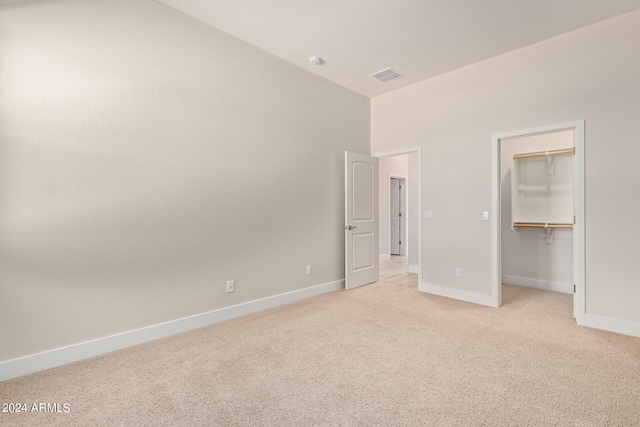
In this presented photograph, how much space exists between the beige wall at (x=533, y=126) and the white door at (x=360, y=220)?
578mm

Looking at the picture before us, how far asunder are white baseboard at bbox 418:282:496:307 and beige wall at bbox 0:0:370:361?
6.28ft

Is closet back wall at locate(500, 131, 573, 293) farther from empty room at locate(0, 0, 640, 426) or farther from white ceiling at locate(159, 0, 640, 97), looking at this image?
white ceiling at locate(159, 0, 640, 97)

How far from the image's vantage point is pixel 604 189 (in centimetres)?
295

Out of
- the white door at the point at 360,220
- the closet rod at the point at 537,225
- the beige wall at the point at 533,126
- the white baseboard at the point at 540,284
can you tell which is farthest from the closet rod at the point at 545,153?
the white door at the point at 360,220

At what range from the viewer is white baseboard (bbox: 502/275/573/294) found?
423 cm

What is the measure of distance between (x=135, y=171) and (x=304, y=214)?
203 cm

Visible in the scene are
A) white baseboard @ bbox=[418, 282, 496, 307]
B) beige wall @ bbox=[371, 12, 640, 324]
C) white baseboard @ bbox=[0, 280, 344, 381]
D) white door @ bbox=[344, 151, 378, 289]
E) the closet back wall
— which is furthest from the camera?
white door @ bbox=[344, 151, 378, 289]

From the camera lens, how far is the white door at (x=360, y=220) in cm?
444

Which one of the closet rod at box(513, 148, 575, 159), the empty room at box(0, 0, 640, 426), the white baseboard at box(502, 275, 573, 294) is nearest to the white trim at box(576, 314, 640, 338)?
the empty room at box(0, 0, 640, 426)

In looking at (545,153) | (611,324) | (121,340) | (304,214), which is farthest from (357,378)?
(545,153)

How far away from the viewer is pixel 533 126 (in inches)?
134

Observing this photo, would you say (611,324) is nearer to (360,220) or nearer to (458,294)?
(458,294)

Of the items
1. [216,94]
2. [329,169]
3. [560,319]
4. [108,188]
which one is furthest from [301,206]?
[560,319]

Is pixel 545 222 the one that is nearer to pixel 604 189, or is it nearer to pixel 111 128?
pixel 604 189
